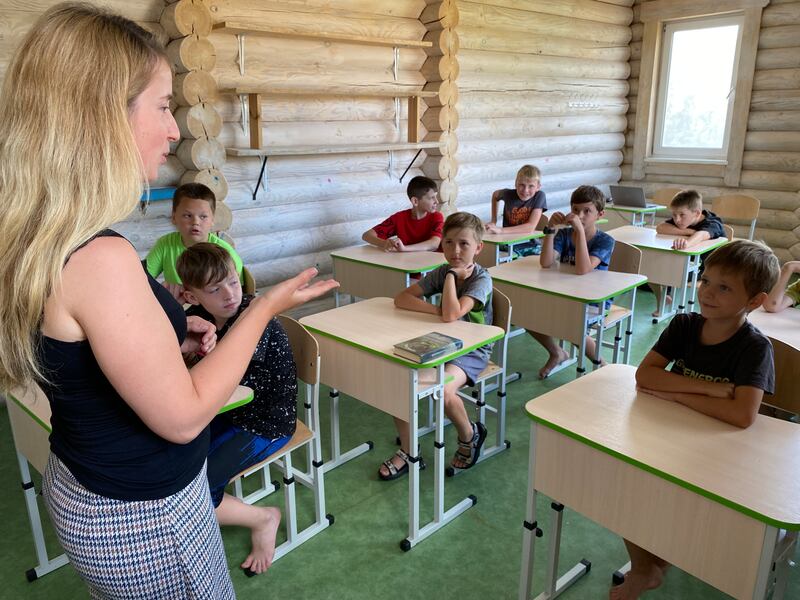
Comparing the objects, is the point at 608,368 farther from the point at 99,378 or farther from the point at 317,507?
the point at 99,378

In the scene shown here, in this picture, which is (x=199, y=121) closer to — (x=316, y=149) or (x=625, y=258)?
(x=316, y=149)

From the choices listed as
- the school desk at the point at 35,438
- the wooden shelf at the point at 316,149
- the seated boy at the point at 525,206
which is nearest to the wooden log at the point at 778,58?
the seated boy at the point at 525,206

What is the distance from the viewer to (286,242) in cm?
444

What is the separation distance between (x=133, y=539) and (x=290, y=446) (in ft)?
3.83

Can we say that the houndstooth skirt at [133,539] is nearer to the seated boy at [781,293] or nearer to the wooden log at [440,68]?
the seated boy at [781,293]

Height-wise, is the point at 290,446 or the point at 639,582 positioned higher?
the point at 290,446

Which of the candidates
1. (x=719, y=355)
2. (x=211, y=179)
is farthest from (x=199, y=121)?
(x=719, y=355)

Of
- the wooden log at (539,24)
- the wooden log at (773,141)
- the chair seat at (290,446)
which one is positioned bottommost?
the chair seat at (290,446)

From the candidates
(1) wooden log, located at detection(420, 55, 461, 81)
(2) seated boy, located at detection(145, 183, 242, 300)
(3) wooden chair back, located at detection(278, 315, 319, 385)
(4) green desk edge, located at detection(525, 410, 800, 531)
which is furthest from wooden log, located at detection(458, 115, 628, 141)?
(4) green desk edge, located at detection(525, 410, 800, 531)

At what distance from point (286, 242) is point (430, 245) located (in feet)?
3.57

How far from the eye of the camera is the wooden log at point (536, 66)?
534 cm

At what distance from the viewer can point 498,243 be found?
168 inches

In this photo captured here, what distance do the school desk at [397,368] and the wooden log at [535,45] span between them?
3471 mm

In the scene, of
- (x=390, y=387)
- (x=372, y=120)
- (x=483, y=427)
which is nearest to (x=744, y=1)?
(x=372, y=120)
